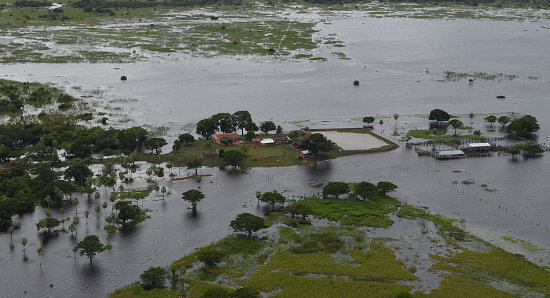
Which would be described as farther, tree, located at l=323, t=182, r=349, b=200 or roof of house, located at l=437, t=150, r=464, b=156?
roof of house, located at l=437, t=150, r=464, b=156

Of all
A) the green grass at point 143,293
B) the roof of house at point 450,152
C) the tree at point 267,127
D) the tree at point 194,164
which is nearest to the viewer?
the green grass at point 143,293

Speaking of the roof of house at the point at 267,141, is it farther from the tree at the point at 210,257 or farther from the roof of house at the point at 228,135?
the tree at the point at 210,257

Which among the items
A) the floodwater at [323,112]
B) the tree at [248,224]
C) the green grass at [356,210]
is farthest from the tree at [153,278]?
the green grass at [356,210]

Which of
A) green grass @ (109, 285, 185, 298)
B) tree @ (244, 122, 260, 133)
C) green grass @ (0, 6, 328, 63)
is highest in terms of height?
green grass @ (0, 6, 328, 63)

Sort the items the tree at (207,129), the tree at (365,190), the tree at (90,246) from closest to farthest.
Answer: the tree at (90,246), the tree at (365,190), the tree at (207,129)

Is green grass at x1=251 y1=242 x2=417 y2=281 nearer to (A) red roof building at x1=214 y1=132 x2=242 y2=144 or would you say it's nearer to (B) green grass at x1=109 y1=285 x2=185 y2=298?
(B) green grass at x1=109 y1=285 x2=185 y2=298

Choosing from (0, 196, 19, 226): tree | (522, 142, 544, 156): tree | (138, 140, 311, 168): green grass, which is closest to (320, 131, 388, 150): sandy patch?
(138, 140, 311, 168): green grass
